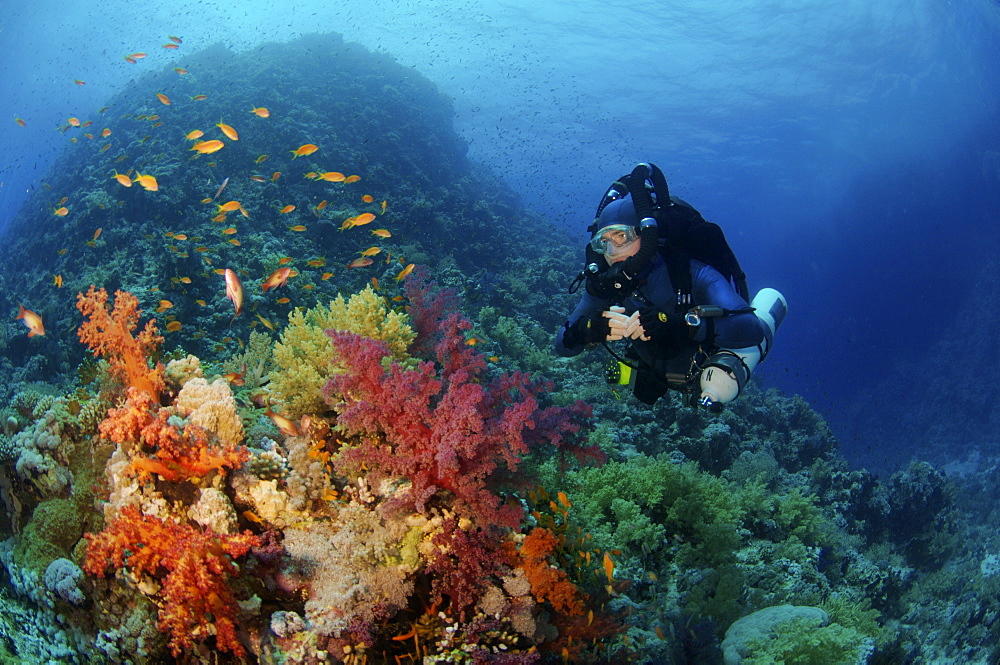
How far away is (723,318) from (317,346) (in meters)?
3.31

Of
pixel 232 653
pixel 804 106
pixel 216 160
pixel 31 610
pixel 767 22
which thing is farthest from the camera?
pixel 804 106

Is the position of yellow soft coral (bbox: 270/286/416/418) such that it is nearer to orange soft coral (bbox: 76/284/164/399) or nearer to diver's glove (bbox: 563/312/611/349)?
orange soft coral (bbox: 76/284/164/399)

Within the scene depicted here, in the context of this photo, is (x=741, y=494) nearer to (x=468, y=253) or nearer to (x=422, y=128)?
(x=468, y=253)

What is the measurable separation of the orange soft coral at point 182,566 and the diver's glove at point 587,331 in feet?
8.84

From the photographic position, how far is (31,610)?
2.57 metres

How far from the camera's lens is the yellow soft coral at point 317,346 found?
11.6 feet

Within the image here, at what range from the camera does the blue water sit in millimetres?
30281

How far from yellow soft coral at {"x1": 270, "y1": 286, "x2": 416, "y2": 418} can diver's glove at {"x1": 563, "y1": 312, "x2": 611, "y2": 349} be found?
1.42m

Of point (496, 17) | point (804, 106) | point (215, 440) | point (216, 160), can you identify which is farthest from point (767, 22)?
point (215, 440)

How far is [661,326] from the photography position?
10.7ft

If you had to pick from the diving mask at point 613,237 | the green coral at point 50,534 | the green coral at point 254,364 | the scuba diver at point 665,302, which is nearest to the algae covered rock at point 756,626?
the scuba diver at point 665,302

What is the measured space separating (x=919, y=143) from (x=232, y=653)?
237 feet

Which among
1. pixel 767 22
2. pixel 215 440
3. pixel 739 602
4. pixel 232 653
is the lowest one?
pixel 232 653

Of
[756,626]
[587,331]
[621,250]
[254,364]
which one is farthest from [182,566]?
[756,626]
